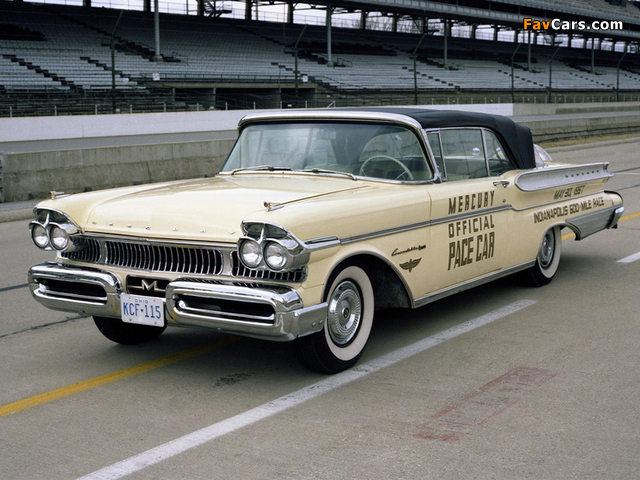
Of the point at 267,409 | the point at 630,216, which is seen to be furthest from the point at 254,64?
the point at 267,409

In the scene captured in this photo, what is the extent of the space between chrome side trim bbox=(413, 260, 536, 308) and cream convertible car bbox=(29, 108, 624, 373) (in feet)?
0.05

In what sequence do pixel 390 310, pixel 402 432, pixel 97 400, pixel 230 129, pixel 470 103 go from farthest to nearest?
pixel 470 103, pixel 230 129, pixel 390 310, pixel 97 400, pixel 402 432

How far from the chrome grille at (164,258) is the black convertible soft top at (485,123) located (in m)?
1.90

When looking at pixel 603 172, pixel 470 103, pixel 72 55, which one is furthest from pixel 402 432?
pixel 470 103

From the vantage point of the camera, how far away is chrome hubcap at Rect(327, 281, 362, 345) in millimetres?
4715

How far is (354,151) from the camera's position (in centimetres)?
565

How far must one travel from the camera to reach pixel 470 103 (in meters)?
51.9

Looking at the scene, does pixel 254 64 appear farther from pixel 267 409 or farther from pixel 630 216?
pixel 267 409

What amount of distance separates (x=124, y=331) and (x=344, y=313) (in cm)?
166

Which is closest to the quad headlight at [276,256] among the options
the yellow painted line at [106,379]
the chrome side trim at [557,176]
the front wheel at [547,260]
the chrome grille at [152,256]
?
the chrome grille at [152,256]

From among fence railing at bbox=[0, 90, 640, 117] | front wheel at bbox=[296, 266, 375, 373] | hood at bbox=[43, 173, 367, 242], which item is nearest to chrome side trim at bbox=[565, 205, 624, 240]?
hood at bbox=[43, 173, 367, 242]

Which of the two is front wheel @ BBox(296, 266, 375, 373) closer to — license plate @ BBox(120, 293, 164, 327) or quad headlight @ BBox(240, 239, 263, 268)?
quad headlight @ BBox(240, 239, 263, 268)

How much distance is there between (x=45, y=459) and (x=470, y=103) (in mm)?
50564

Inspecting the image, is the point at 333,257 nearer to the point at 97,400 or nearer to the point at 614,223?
the point at 97,400
